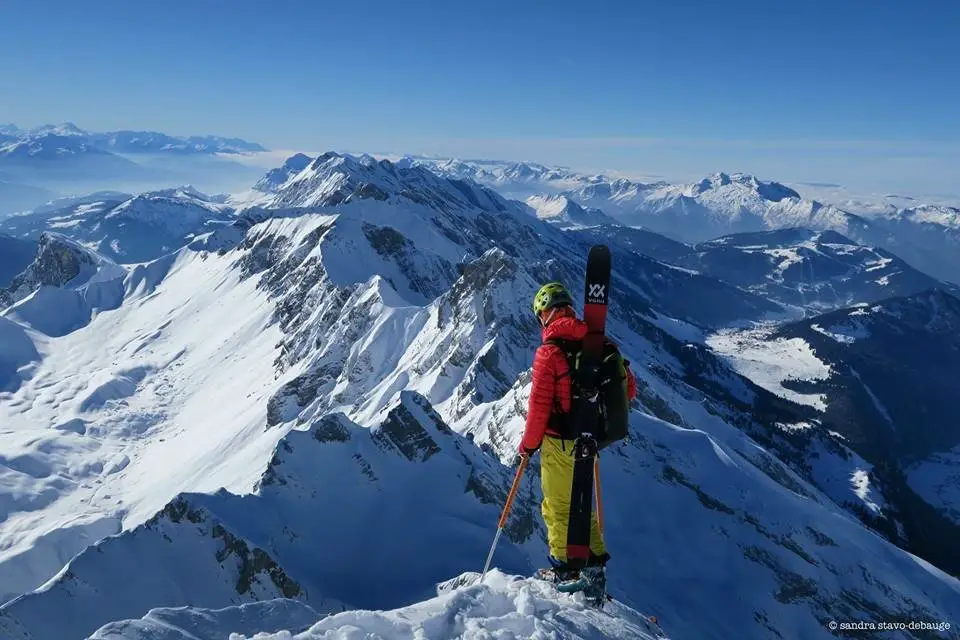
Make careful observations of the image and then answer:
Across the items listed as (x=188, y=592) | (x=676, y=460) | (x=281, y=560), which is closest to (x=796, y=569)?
(x=676, y=460)

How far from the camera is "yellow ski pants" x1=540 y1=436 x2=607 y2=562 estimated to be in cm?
1513

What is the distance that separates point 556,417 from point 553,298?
2.86 meters

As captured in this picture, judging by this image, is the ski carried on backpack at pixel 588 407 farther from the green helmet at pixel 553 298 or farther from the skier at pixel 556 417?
the green helmet at pixel 553 298

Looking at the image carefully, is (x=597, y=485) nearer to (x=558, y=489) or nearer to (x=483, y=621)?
(x=558, y=489)

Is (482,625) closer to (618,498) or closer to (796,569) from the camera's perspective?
(618,498)

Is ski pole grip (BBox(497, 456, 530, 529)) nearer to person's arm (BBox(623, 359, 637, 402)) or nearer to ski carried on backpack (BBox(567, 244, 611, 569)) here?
ski carried on backpack (BBox(567, 244, 611, 569))

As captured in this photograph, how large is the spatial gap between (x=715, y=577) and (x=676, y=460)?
42.7 ft

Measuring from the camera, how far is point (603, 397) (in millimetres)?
14844

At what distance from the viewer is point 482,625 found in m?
14.8

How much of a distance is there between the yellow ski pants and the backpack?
487 mm

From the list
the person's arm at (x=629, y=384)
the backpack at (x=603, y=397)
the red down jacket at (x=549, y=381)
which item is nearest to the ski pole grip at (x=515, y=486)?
the red down jacket at (x=549, y=381)

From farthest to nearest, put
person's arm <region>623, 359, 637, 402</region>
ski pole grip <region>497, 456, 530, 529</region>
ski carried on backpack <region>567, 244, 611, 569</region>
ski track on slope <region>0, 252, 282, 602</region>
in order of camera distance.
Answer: ski track on slope <region>0, 252, 282, 602</region> → person's arm <region>623, 359, 637, 402</region> → ski pole grip <region>497, 456, 530, 529</region> → ski carried on backpack <region>567, 244, 611, 569</region>

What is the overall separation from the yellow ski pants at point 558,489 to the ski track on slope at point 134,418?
4592 centimetres

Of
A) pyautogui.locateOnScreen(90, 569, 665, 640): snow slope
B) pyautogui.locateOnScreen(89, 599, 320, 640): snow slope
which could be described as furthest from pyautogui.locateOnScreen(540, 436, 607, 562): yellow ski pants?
pyautogui.locateOnScreen(89, 599, 320, 640): snow slope
